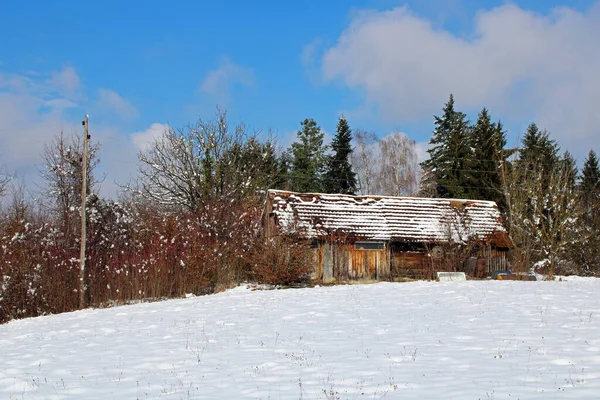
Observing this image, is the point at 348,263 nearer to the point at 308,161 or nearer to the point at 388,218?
the point at 388,218

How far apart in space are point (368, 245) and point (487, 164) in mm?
20358

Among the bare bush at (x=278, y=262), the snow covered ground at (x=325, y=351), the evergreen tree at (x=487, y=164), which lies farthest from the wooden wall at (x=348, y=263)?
the evergreen tree at (x=487, y=164)

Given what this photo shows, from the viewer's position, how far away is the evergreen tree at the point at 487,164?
44.4 meters

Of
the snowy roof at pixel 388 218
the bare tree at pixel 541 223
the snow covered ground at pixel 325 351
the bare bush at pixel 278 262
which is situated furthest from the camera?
the bare tree at pixel 541 223

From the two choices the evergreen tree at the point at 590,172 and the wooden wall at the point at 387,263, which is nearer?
the wooden wall at the point at 387,263

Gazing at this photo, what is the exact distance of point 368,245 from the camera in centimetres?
2950

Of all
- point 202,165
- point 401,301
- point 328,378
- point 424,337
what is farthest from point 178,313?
point 202,165

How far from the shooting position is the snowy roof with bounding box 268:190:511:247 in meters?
29.5

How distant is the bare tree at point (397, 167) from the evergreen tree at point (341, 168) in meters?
4.45

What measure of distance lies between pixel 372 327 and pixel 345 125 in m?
40.0

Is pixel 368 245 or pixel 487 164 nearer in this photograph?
pixel 368 245

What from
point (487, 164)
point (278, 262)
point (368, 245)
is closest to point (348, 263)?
point (368, 245)

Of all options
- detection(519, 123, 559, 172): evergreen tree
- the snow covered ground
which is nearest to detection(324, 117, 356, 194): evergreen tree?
detection(519, 123, 559, 172): evergreen tree

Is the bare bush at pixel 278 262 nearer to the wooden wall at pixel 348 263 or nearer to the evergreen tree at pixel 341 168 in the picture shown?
the wooden wall at pixel 348 263
